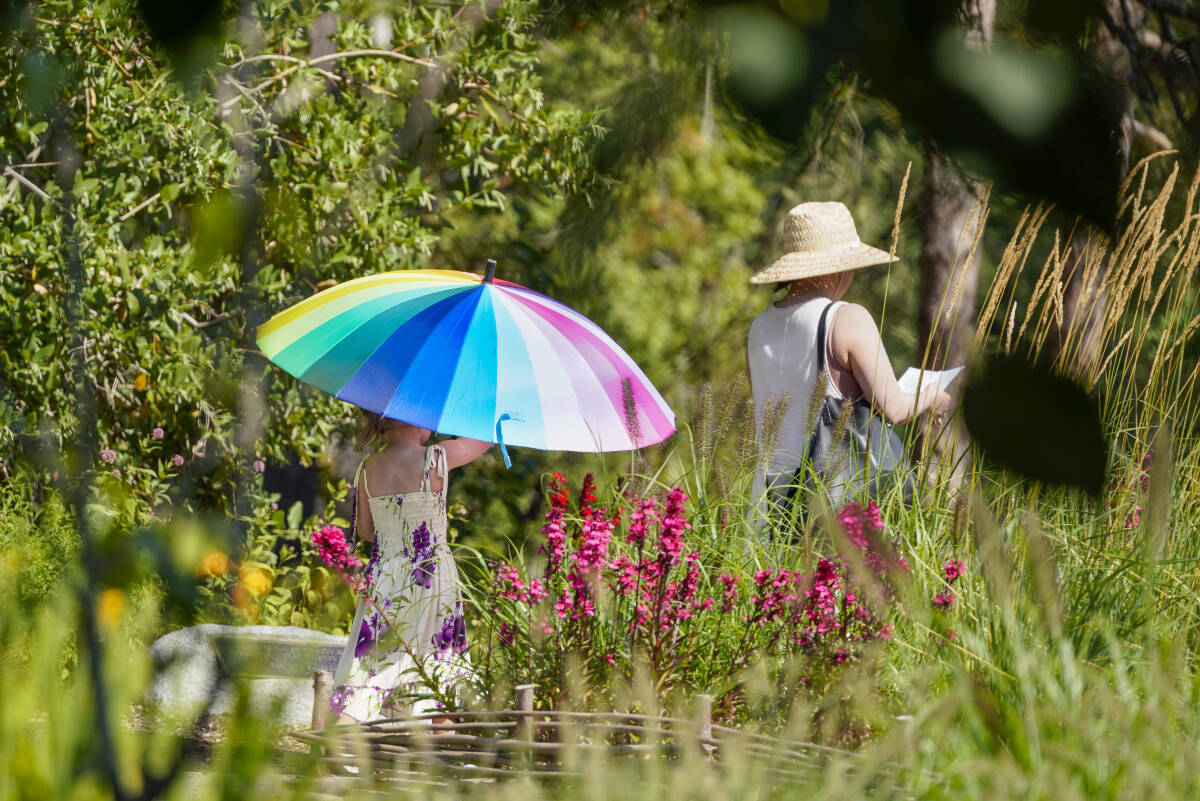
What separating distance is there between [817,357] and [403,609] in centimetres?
132

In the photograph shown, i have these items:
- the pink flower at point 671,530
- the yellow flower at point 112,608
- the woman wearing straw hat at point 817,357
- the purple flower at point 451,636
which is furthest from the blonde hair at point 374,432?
the yellow flower at point 112,608

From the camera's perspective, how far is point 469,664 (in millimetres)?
2848

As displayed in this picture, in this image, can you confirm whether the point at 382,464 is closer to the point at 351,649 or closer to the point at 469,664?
the point at 351,649

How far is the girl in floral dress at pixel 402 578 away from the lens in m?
3.14

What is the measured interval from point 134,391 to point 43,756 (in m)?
3.30

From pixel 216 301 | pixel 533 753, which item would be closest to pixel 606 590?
pixel 533 753

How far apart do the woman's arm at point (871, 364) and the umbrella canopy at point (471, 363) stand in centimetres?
55

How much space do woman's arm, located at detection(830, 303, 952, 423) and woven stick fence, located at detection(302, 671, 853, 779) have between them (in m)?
1.16

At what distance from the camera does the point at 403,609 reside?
3354 mm

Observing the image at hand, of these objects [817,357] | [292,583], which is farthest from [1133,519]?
[292,583]

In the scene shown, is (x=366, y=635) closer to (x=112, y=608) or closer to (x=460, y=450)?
(x=460, y=450)

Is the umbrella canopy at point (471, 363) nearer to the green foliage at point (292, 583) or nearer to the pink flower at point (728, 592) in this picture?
the pink flower at point (728, 592)

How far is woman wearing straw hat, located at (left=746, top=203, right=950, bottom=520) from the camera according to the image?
10.5 feet

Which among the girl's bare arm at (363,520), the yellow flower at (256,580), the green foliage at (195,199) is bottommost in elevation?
the yellow flower at (256,580)
